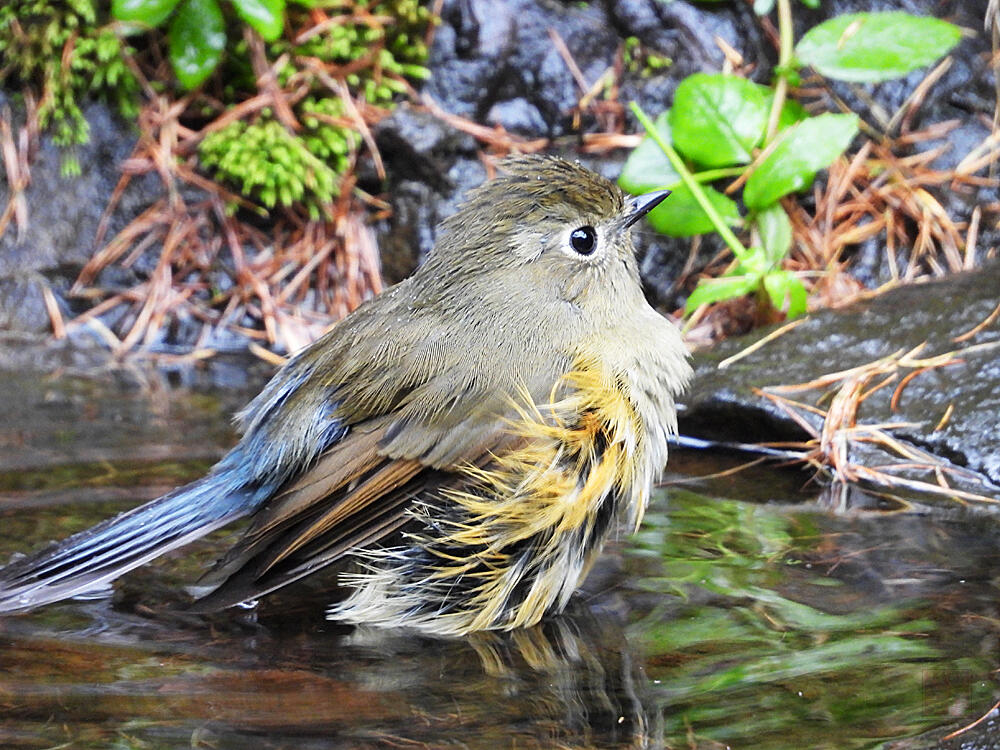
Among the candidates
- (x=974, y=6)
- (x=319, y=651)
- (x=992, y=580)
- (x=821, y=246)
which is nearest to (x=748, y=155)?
(x=821, y=246)

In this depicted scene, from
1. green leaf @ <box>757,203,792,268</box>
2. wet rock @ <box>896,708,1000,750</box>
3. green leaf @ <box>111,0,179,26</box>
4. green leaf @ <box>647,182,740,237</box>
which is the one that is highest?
green leaf @ <box>111,0,179,26</box>

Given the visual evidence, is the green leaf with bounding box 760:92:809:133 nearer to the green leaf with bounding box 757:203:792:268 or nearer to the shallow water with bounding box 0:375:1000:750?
the green leaf with bounding box 757:203:792:268

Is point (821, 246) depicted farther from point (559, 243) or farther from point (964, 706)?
point (964, 706)

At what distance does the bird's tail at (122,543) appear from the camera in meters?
3.23

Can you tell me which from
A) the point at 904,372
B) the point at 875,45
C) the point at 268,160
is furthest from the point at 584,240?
the point at 268,160

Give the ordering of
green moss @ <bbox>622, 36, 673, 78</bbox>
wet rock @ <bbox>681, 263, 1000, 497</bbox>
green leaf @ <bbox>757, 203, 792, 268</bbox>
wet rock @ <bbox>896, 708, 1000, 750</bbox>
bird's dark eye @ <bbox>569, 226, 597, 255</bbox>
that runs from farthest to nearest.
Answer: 1. green moss @ <bbox>622, 36, 673, 78</bbox>
2. green leaf @ <bbox>757, 203, 792, 268</bbox>
3. wet rock @ <bbox>681, 263, 1000, 497</bbox>
4. bird's dark eye @ <bbox>569, 226, 597, 255</bbox>
5. wet rock @ <bbox>896, 708, 1000, 750</bbox>

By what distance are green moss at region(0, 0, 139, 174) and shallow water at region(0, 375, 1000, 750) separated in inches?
95.0

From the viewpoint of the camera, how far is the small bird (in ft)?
10.8

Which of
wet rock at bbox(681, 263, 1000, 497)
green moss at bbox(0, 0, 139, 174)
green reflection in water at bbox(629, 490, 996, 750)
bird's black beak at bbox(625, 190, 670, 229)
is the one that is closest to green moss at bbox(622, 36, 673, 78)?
wet rock at bbox(681, 263, 1000, 497)

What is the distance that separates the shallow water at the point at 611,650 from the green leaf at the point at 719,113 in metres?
1.83

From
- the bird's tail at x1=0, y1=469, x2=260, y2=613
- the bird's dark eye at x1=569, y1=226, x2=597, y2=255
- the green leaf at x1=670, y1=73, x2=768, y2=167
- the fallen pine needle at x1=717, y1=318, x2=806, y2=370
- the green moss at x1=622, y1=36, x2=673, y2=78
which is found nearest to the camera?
the bird's tail at x1=0, y1=469, x2=260, y2=613

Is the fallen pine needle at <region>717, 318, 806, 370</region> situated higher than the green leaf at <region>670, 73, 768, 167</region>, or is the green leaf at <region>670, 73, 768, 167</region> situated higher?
the green leaf at <region>670, 73, 768, 167</region>

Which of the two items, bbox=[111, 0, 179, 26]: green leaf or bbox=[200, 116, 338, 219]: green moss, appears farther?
bbox=[200, 116, 338, 219]: green moss

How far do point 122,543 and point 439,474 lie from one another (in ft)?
3.08
